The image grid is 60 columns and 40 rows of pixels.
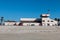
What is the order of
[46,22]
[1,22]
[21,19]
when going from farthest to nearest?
1. [21,19]
2. [46,22]
3. [1,22]

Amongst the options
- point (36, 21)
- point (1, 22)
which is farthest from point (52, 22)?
point (1, 22)

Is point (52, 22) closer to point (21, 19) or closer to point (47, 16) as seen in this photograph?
point (47, 16)

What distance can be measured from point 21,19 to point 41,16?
31.8 feet

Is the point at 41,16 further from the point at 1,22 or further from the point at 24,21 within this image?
the point at 1,22

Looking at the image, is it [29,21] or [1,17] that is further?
[29,21]

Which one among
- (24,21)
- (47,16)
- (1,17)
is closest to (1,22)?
(1,17)

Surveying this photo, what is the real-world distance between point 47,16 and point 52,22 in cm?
441

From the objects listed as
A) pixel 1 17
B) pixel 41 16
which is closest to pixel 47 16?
pixel 41 16

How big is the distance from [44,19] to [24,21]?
9.55 metres

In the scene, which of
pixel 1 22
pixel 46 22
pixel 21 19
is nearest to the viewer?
pixel 1 22

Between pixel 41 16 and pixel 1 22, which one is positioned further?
pixel 41 16

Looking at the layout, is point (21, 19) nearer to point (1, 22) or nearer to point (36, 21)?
point (36, 21)

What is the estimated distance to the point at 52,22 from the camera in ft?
229

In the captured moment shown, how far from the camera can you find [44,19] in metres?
70.7
